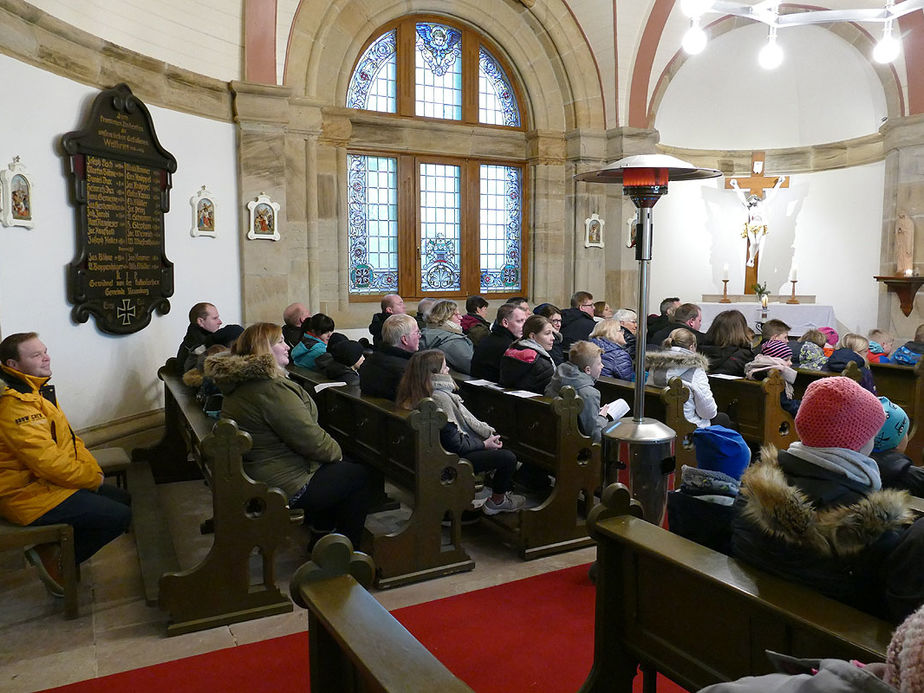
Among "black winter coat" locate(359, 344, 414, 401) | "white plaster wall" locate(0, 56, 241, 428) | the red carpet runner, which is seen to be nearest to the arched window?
"white plaster wall" locate(0, 56, 241, 428)

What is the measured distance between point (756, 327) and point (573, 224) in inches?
129

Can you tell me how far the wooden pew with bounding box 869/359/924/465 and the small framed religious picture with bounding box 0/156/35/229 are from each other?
7220 mm

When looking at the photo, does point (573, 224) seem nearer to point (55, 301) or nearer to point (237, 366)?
point (55, 301)

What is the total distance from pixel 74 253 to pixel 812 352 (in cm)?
641

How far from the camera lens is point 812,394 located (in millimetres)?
2295

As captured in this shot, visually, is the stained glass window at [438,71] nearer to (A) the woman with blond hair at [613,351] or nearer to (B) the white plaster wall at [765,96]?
(B) the white plaster wall at [765,96]

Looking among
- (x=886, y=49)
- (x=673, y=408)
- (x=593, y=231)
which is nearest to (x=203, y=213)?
(x=673, y=408)

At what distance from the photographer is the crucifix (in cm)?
1270

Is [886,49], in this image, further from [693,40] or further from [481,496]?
[481,496]

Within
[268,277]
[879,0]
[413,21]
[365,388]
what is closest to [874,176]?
[879,0]

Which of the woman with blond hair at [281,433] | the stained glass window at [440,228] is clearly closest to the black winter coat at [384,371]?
the woman with blond hair at [281,433]

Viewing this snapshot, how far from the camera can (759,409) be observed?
20.0 feet

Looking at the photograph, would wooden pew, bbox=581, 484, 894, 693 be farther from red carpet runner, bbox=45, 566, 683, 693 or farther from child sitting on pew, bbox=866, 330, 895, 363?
child sitting on pew, bbox=866, 330, 895, 363

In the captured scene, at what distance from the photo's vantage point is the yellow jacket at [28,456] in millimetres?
3740
